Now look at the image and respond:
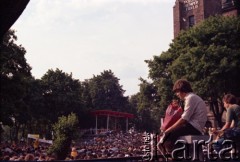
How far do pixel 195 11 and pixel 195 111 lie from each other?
52.0m

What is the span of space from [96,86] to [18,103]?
52.1m

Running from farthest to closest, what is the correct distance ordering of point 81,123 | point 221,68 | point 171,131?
1. point 81,123
2. point 221,68
3. point 171,131

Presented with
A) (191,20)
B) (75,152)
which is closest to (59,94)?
(191,20)

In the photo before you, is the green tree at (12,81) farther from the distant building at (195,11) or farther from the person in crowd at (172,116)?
the distant building at (195,11)

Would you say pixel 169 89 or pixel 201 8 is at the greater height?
pixel 201 8

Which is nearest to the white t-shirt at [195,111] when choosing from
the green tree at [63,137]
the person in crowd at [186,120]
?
the person in crowd at [186,120]

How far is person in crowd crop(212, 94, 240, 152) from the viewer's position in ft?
19.9

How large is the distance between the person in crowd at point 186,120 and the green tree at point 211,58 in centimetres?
2915

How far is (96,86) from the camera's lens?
3189 inches

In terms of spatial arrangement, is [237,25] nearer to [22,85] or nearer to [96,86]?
[22,85]

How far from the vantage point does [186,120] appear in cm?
472

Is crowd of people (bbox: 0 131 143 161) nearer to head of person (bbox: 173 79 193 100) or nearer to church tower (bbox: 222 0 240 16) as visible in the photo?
head of person (bbox: 173 79 193 100)

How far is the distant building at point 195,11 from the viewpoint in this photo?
53.2 metres

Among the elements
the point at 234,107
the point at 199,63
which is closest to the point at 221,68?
the point at 199,63
